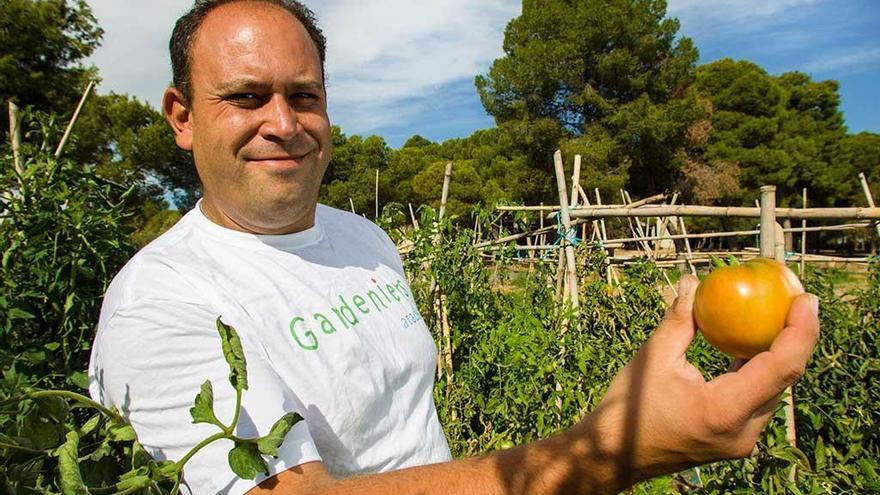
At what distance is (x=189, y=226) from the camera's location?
50.1 inches

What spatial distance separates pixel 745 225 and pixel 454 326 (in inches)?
892

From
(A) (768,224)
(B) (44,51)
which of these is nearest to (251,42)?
(A) (768,224)

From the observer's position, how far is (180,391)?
86 cm

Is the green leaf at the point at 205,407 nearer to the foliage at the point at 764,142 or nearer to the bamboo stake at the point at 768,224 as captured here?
the bamboo stake at the point at 768,224

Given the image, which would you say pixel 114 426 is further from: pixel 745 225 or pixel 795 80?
pixel 795 80

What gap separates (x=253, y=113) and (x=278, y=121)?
0.06 metres

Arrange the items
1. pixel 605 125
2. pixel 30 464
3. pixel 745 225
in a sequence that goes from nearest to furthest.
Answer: pixel 30 464
pixel 605 125
pixel 745 225

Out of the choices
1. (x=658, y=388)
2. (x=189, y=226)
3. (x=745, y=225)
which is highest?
(x=189, y=226)

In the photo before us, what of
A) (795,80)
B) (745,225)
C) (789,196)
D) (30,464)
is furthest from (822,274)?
(795,80)

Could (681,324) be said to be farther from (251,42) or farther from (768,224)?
(768,224)

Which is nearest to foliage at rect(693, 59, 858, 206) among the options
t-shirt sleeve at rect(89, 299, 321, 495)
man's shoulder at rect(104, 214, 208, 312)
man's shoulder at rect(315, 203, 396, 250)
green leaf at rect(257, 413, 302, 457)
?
man's shoulder at rect(315, 203, 396, 250)

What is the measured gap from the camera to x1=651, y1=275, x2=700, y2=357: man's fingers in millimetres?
891

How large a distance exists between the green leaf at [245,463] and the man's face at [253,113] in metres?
0.71

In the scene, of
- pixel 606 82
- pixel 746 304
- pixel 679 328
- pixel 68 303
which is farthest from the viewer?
pixel 606 82
